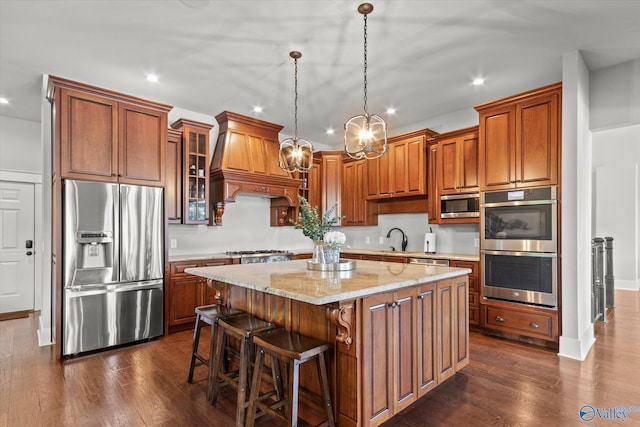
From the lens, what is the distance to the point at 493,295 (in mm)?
3984

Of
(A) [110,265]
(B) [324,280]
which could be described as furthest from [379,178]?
(A) [110,265]

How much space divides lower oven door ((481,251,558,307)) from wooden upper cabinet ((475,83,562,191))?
0.81 meters

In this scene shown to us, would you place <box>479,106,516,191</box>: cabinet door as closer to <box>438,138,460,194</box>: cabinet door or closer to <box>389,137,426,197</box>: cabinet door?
<box>438,138,460,194</box>: cabinet door

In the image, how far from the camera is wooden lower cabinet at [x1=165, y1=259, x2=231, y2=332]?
13.6 ft

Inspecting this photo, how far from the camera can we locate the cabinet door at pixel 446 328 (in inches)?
103

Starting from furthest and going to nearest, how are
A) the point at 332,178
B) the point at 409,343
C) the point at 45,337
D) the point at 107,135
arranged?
the point at 332,178, the point at 45,337, the point at 107,135, the point at 409,343

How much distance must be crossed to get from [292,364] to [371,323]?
0.52m

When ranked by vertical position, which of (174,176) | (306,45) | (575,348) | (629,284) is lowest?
(629,284)

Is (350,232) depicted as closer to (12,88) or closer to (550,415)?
(550,415)

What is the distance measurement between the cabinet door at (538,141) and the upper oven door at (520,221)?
157 mm

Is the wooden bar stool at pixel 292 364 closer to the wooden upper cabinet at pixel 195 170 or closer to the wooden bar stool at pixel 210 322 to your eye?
the wooden bar stool at pixel 210 322

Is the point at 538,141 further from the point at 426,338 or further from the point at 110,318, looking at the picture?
the point at 110,318

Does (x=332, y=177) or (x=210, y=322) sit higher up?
(x=332, y=177)

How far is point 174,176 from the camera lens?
180 inches
